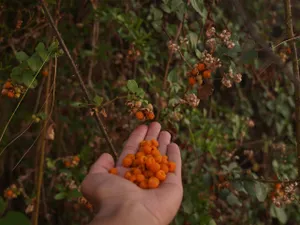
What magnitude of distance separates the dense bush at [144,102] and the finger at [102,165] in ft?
0.28

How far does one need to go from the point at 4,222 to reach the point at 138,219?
0.62m

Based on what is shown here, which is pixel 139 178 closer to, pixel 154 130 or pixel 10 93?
pixel 154 130

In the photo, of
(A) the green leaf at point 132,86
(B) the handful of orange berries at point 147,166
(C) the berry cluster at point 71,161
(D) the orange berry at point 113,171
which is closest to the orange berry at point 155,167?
(B) the handful of orange berries at point 147,166

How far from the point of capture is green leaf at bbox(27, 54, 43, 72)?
4.56ft

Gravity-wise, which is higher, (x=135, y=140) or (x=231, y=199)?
(x=135, y=140)

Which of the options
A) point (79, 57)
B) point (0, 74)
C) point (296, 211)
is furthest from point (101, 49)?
point (296, 211)

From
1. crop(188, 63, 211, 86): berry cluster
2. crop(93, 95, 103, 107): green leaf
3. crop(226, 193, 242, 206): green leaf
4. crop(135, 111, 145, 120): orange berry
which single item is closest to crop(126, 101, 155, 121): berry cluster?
crop(135, 111, 145, 120): orange berry

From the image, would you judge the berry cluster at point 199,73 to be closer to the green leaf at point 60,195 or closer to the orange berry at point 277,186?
the orange berry at point 277,186

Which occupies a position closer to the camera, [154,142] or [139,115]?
[139,115]

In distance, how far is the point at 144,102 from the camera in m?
1.44

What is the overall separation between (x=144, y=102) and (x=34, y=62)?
15.3 inches

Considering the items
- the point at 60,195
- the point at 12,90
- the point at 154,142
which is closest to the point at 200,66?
the point at 154,142

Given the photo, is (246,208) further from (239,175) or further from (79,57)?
(79,57)

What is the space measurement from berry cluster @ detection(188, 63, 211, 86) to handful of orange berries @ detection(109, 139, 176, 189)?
30cm
